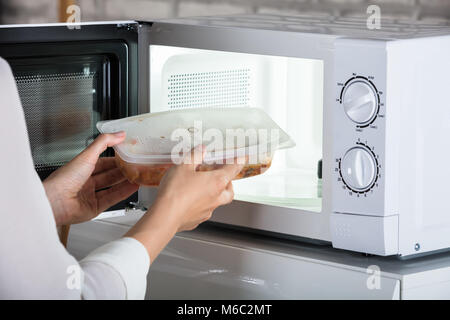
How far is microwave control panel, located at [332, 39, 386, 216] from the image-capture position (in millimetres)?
924

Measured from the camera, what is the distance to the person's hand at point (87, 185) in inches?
39.6

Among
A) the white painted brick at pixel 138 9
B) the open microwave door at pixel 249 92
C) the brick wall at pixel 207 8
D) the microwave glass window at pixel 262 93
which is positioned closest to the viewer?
the open microwave door at pixel 249 92

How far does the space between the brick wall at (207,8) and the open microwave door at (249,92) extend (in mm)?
485

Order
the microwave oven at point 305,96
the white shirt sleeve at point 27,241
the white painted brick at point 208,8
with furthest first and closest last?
the white painted brick at point 208,8, the microwave oven at point 305,96, the white shirt sleeve at point 27,241

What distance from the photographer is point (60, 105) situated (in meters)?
1.17

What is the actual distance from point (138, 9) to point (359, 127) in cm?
141

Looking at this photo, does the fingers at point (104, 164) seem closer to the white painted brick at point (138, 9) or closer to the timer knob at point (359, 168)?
the timer knob at point (359, 168)

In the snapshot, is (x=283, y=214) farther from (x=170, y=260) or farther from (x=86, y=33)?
(x=86, y=33)

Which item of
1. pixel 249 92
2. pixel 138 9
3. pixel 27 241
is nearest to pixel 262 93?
pixel 249 92

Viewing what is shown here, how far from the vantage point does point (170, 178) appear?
891 mm

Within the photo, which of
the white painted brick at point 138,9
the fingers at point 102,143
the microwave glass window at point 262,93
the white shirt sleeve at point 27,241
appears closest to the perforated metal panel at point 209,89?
the microwave glass window at point 262,93

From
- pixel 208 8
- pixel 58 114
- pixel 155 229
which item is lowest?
pixel 155 229

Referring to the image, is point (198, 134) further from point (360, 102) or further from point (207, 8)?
point (207, 8)

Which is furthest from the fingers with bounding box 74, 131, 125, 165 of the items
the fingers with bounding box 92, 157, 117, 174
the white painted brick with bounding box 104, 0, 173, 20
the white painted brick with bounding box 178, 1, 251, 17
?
the white painted brick with bounding box 104, 0, 173, 20
